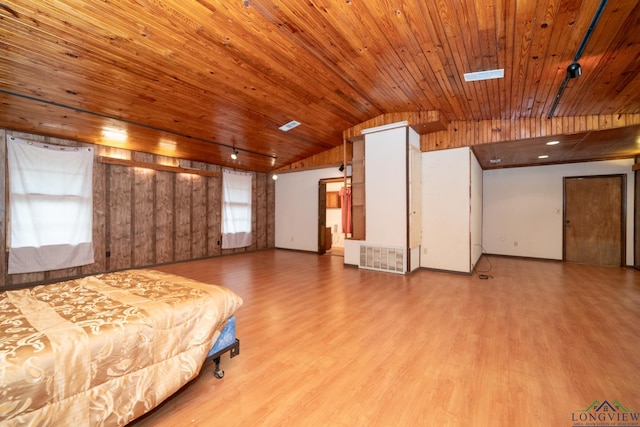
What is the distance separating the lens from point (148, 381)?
4.94ft

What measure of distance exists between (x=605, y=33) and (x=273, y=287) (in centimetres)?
493

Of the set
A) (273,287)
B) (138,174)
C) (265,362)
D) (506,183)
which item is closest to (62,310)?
(265,362)

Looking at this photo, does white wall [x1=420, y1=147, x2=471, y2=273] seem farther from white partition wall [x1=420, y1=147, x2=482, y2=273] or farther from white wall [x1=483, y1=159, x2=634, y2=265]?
white wall [x1=483, y1=159, x2=634, y2=265]

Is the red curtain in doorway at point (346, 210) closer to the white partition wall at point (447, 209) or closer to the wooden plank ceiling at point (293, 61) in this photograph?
the white partition wall at point (447, 209)

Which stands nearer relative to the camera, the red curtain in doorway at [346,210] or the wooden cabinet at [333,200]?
the red curtain in doorway at [346,210]

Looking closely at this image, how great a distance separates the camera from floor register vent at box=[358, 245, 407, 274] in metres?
5.21

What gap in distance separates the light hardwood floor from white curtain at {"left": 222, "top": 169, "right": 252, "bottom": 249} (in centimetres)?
389

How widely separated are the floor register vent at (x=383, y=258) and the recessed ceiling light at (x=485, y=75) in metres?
3.04

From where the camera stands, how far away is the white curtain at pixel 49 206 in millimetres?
4480

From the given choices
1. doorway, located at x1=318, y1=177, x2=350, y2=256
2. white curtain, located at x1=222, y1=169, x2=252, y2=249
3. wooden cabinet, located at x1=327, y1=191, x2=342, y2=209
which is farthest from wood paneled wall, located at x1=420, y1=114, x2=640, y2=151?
white curtain, located at x1=222, y1=169, x2=252, y2=249

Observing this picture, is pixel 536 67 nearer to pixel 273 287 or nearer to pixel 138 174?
pixel 273 287

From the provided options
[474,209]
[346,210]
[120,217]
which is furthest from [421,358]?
[120,217]

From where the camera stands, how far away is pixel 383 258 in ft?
17.8

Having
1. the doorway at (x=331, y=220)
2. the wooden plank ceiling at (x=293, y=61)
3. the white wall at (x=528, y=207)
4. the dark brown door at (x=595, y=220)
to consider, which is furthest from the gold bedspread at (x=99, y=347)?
the dark brown door at (x=595, y=220)
